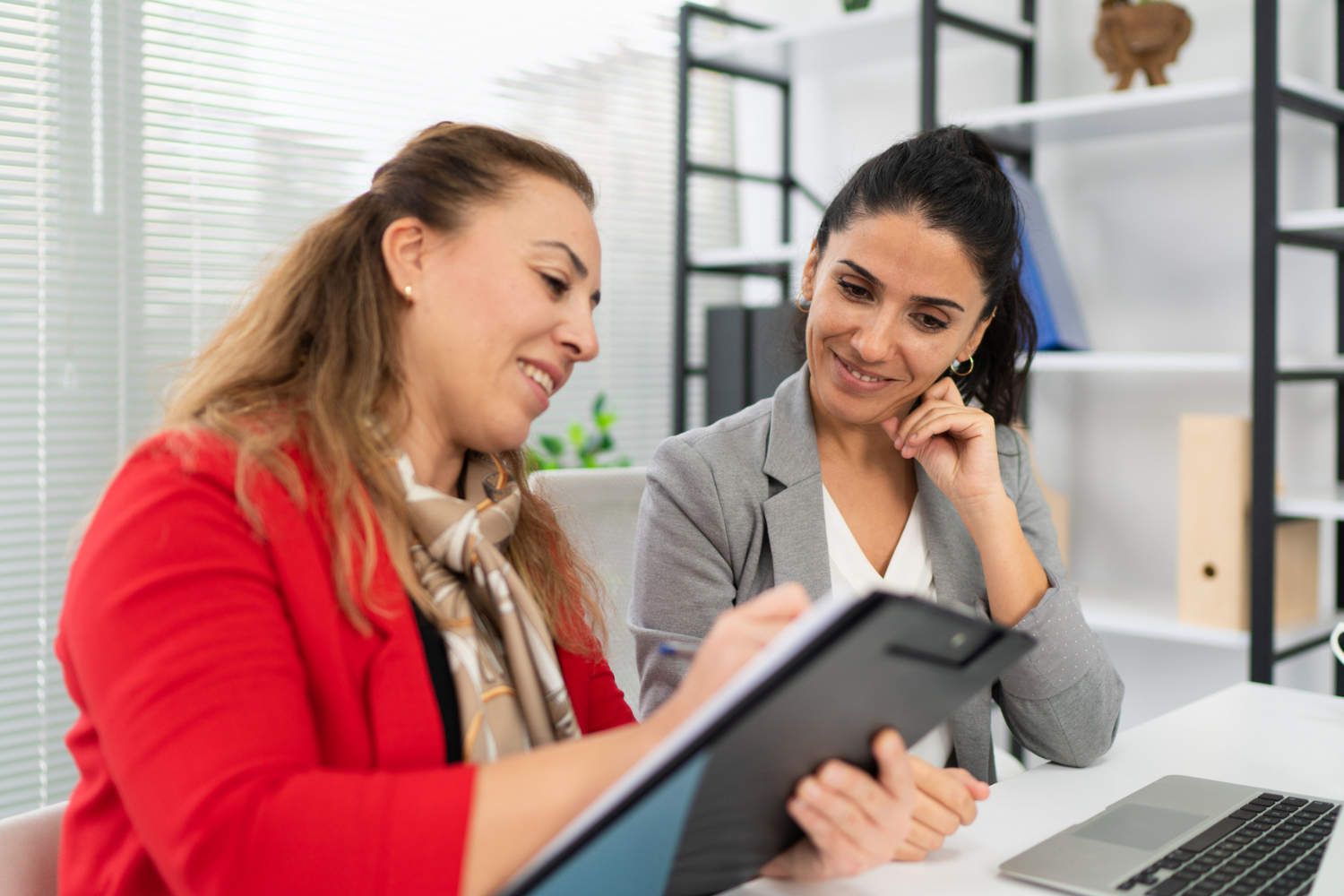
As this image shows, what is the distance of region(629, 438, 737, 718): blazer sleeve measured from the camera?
1.31 m

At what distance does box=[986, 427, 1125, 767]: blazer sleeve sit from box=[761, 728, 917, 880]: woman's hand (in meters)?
0.46

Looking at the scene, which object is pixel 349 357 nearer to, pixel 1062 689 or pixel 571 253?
pixel 571 253

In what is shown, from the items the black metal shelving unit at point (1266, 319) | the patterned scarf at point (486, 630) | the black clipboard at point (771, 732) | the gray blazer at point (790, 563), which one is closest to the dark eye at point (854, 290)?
the gray blazer at point (790, 563)

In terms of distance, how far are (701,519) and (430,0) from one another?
2.02 metres

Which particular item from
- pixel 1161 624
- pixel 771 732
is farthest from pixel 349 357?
pixel 1161 624

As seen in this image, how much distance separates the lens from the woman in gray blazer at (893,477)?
52.2 inches

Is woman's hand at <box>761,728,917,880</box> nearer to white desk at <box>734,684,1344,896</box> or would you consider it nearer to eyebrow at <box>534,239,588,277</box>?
white desk at <box>734,684,1344,896</box>

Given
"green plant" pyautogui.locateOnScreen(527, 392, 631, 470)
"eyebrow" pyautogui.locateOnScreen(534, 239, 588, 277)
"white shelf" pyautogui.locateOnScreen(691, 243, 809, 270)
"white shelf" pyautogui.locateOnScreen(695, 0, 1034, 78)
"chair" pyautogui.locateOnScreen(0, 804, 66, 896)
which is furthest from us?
"green plant" pyautogui.locateOnScreen(527, 392, 631, 470)

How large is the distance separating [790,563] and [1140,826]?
1.63ft

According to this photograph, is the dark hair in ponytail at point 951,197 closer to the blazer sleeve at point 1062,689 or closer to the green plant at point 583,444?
the blazer sleeve at point 1062,689

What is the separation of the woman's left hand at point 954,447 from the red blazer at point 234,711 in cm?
78

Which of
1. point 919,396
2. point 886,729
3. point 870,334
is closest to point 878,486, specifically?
point 919,396

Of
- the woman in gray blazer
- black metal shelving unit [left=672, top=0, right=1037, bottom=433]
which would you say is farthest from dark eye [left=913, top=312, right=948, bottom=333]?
black metal shelving unit [left=672, top=0, right=1037, bottom=433]

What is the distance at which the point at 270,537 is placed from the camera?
2.61 feet
